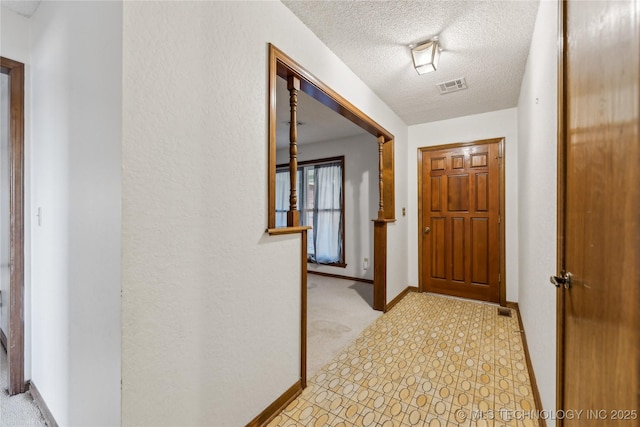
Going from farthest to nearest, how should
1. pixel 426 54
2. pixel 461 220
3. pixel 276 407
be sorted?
pixel 461 220, pixel 426 54, pixel 276 407

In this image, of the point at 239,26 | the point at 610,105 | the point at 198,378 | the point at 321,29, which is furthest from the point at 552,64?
the point at 198,378

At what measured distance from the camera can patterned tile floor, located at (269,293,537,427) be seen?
148cm

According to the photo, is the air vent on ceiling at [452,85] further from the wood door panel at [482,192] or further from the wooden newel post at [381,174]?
the wood door panel at [482,192]

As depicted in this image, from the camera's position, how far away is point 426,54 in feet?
6.47

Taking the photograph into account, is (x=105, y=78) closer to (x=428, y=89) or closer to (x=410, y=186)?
(x=428, y=89)

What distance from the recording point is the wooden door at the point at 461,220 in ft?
10.6

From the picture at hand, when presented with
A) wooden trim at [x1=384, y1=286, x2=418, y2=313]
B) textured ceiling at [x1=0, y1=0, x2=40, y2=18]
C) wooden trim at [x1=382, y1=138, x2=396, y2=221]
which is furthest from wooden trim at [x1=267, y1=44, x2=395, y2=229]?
wooden trim at [x1=384, y1=286, x2=418, y2=313]

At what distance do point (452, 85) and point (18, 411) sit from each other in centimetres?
398

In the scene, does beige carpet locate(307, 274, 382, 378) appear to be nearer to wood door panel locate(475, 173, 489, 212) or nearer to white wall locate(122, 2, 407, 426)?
white wall locate(122, 2, 407, 426)

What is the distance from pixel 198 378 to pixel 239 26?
5.32ft

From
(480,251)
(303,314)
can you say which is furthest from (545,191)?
(480,251)

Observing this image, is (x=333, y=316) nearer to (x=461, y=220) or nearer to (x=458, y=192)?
(x=461, y=220)

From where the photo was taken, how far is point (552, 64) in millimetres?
1255

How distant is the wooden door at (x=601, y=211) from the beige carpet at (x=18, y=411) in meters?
2.45
